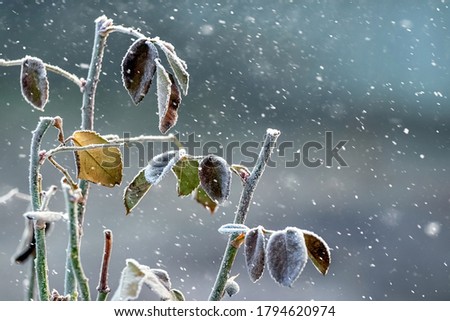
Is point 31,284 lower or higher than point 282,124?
higher

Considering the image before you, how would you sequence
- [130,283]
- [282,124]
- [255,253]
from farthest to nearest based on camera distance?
[282,124] → [255,253] → [130,283]

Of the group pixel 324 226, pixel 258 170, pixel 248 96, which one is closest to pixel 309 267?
pixel 324 226

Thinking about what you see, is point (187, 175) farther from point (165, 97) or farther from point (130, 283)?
point (130, 283)

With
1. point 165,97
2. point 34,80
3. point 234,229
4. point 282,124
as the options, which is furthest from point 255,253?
point 282,124

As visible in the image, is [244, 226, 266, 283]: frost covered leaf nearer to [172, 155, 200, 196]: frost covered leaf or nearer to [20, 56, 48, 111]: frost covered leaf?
[172, 155, 200, 196]: frost covered leaf

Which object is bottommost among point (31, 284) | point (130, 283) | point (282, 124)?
point (282, 124)

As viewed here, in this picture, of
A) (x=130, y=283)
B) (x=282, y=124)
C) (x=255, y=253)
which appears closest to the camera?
(x=130, y=283)
